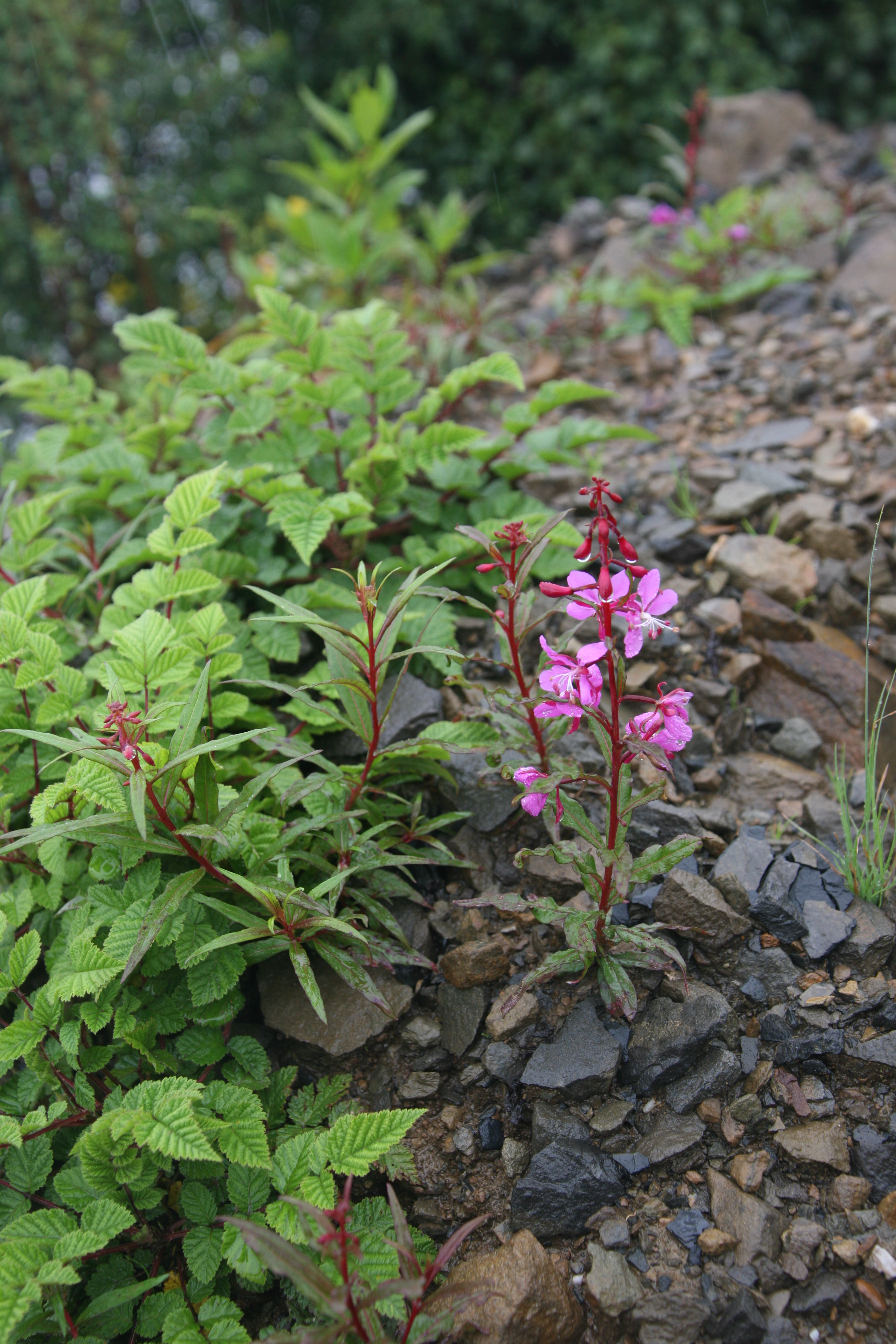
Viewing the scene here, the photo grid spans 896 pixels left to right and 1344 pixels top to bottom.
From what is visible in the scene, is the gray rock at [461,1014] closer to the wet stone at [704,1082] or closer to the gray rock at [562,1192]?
the gray rock at [562,1192]

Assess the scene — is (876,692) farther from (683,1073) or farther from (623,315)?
(623,315)

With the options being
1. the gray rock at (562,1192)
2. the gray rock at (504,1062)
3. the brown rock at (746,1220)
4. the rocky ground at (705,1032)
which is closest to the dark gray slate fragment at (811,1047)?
the rocky ground at (705,1032)

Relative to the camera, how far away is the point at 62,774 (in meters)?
1.94

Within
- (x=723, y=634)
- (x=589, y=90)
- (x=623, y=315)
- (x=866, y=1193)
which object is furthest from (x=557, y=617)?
(x=589, y=90)

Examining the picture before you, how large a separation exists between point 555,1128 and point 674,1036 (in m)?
0.28

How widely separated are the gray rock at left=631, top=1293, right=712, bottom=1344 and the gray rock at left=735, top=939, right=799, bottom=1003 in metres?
0.54

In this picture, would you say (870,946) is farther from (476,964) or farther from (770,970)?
(476,964)

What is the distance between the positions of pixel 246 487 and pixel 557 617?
35.3 inches

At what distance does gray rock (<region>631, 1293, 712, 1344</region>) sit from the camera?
1.45m

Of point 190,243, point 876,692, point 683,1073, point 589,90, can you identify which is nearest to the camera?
point 683,1073

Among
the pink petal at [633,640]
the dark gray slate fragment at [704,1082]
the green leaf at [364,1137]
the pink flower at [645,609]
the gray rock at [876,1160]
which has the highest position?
the pink flower at [645,609]

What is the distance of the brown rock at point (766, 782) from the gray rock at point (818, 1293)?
94cm

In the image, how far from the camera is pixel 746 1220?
1542 millimetres

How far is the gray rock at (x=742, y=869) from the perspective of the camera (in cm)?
185
